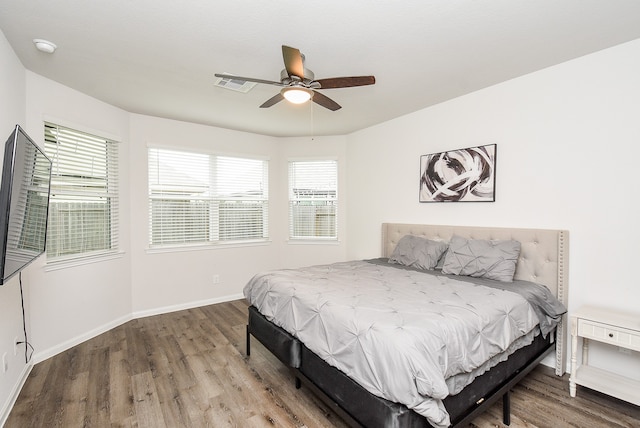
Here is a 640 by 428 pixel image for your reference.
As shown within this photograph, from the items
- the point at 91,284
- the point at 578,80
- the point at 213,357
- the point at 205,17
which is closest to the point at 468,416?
the point at 213,357

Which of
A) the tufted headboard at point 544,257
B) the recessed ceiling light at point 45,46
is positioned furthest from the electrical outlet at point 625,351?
the recessed ceiling light at point 45,46

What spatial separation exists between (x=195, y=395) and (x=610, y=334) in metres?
3.00

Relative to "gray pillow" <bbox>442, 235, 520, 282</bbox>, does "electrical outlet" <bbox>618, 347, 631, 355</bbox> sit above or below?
below

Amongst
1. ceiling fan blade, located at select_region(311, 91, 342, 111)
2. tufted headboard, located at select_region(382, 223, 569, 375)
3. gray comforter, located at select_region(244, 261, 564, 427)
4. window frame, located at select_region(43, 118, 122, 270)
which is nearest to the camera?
gray comforter, located at select_region(244, 261, 564, 427)

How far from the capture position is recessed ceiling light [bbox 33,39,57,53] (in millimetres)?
2201

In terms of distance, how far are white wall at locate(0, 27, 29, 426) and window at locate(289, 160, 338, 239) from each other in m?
3.32

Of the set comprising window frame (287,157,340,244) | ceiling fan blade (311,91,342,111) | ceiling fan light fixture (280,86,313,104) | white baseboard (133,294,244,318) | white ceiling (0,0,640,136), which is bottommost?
white baseboard (133,294,244,318)

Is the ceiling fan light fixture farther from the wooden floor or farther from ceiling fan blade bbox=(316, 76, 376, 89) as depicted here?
the wooden floor

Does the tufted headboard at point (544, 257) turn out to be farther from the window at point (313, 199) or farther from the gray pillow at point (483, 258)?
the window at point (313, 199)

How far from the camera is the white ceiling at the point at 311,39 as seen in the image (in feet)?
6.08

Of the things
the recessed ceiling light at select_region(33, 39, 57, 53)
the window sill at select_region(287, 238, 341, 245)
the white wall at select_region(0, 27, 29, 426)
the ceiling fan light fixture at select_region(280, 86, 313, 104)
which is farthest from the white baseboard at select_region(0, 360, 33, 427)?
the window sill at select_region(287, 238, 341, 245)

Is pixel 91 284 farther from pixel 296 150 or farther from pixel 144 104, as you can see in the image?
pixel 296 150

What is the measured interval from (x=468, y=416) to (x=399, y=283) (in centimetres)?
103

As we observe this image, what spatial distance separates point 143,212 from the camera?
156 inches
